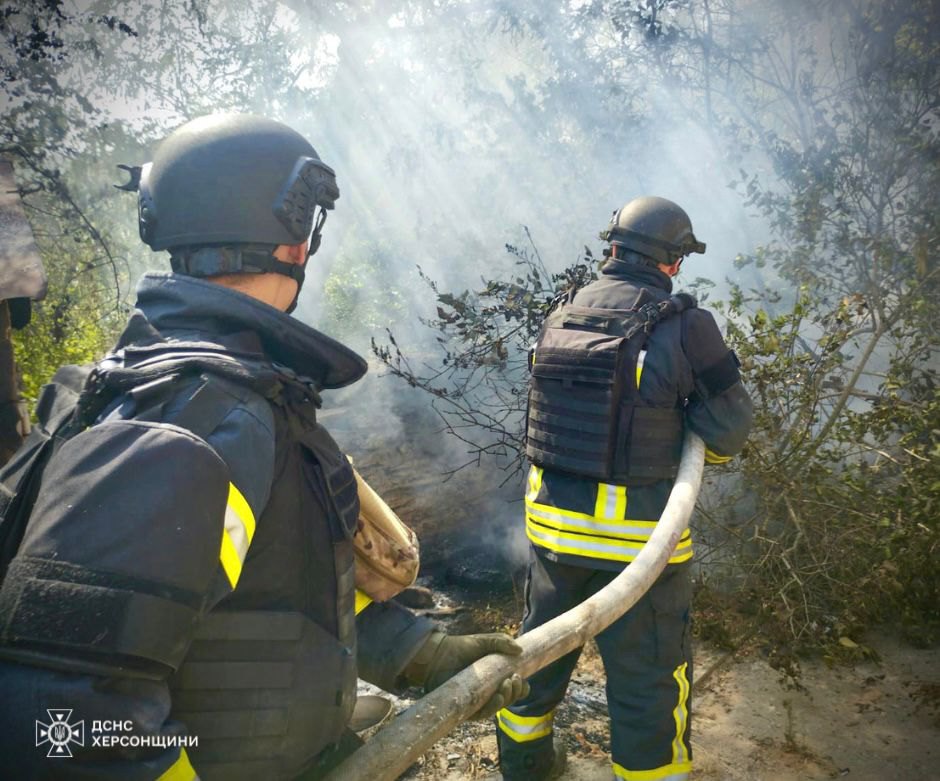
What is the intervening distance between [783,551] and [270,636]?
3.71 metres

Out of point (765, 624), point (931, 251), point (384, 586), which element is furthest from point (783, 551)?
point (384, 586)

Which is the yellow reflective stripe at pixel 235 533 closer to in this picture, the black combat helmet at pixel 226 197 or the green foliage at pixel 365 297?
the black combat helmet at pixel 226 197

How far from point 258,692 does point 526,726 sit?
2.04m

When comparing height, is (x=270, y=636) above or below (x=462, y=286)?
below

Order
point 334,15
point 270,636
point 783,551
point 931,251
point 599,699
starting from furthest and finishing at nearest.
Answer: point 334,15 < point 931,251 < point 783,551 < point 599,699 < point 270,636

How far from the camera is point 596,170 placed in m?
8.02

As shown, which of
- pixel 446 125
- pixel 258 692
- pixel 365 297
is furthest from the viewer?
pixel 365 297

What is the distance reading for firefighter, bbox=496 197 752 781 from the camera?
2.64 metres

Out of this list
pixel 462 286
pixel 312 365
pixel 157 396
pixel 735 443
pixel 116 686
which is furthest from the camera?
pixel 462 286

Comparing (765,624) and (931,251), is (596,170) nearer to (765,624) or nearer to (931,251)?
(931,251)

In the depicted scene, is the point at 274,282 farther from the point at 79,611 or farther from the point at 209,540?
the point at 79,611

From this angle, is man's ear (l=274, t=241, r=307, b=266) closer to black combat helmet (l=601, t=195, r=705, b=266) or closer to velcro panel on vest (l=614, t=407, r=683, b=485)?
velcro panel on vest (l=614, t=407, r=683, b=485)

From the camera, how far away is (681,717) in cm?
264

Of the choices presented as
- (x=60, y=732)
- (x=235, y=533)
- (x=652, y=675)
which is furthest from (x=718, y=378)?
(x=60, y=732)
